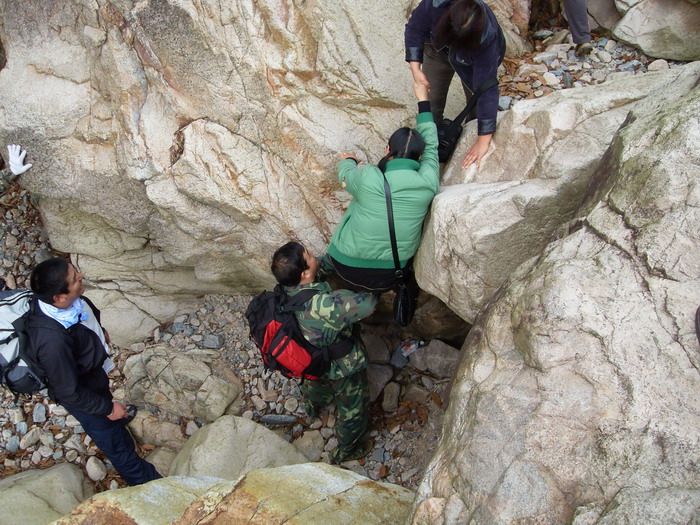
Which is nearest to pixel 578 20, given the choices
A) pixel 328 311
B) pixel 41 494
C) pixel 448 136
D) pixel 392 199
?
pixel 448 136

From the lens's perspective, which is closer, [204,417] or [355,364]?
[355,364]

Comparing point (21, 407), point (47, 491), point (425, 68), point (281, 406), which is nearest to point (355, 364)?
point (281, 406)

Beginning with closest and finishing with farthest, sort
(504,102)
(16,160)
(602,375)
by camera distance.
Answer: (602,375) → (504,102) → (16,160)

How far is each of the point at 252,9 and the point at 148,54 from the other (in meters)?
1.09

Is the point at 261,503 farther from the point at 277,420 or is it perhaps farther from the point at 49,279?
the point at 277,420

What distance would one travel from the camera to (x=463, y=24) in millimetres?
3371

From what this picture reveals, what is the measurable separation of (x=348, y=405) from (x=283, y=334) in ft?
3.88

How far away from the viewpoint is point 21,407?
5.91 m

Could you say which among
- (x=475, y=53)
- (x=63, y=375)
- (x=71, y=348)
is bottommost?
(x=63, y=375)

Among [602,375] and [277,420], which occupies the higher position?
[602,375]

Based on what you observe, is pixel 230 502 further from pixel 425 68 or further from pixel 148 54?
pixel 148 54

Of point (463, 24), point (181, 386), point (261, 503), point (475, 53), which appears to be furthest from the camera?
point (181, 386)

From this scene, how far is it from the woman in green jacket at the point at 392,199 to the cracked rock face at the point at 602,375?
1.24m

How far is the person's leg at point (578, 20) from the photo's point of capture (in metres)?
5.08
